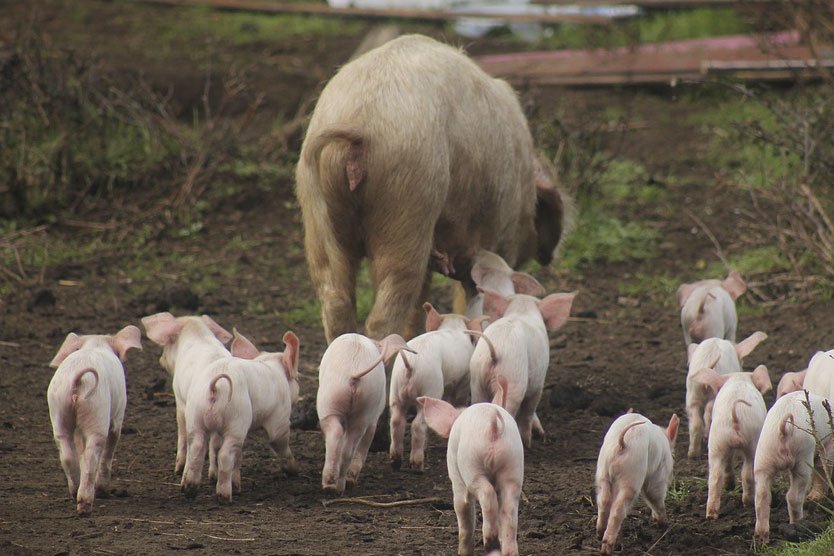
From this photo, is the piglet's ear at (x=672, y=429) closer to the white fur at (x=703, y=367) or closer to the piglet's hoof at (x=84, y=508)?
the white fur at (x=703, y=367)

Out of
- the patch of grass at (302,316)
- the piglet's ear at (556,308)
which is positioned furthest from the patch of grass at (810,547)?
the patch of grass at (302,316)

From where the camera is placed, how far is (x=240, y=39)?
14156 mm

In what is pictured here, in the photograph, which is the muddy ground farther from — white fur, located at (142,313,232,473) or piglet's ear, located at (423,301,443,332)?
piglet's ear, located at (423,301,443,332)

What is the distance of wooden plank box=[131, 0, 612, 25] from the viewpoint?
14.4m

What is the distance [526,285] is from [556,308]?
1.38ft

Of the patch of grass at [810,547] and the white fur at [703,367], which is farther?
the white fur at [703,367]

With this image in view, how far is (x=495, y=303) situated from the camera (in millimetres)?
5910

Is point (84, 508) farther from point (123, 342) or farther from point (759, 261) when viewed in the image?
point (759, 261)

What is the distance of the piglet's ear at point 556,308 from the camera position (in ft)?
19.2

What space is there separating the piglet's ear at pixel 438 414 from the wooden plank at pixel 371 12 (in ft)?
33.4

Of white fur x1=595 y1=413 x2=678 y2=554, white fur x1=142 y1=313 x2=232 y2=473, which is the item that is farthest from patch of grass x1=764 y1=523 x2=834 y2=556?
white fur x1=142 y1=313 x2=232 y2=473

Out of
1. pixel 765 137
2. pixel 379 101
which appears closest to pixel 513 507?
pixel 379 101

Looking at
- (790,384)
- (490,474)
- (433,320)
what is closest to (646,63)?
(433,320)

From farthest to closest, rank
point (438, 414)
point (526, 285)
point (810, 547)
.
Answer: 1. point (526, 285)
2. point (438, 414)
3. point (810, 547)
